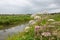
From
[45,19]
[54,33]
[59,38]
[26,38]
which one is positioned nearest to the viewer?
[54,33]

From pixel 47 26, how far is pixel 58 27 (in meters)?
0.87

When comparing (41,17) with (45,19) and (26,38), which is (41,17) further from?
(26,38)

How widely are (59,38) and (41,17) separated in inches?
43.4

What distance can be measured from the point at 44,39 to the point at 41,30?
1051 millimetres

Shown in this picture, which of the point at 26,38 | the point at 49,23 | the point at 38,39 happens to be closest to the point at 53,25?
the point at 49,23

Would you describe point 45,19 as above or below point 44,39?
above

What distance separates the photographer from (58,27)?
855cm

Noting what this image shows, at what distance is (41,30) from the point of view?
24.4 feet

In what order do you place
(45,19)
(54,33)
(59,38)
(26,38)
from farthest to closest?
(26,38), (45,19), (59,38), (54,33)

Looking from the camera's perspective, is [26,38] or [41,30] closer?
[41,30]

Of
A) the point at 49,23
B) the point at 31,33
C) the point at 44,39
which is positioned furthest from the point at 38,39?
the point at 31,33

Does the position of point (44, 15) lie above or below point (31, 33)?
above

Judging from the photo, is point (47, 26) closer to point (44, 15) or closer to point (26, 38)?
point (44, 15)

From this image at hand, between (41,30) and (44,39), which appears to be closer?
(41,30)
